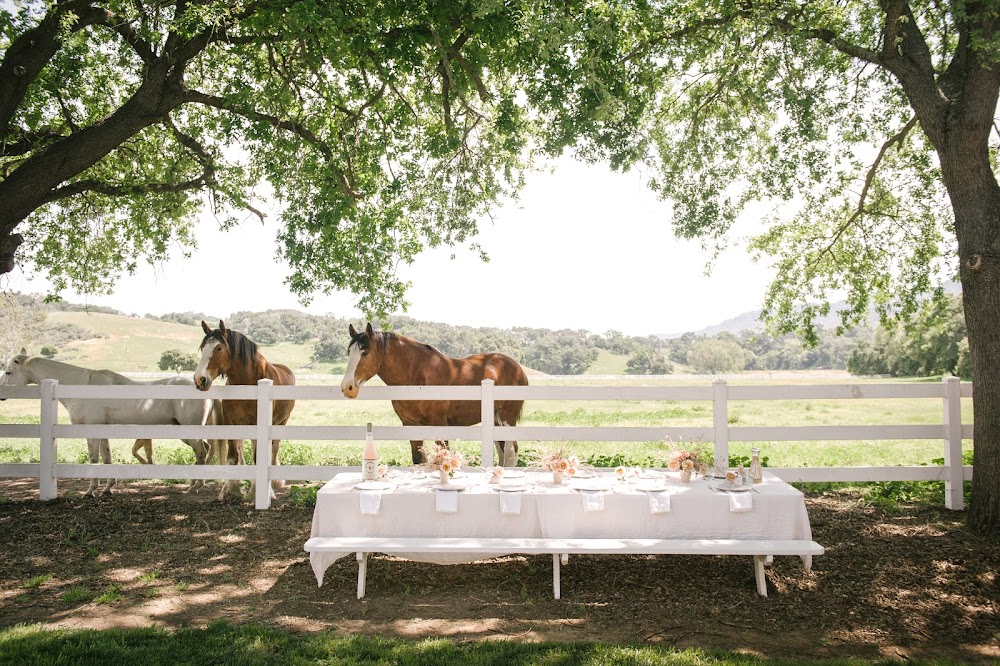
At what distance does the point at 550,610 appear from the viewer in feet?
15.8

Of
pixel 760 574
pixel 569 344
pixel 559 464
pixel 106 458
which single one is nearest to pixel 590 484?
pixel 559 464

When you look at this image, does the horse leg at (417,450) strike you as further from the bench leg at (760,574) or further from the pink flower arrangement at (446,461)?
the bench leg at (760,574)

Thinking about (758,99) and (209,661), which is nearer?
(209,661)

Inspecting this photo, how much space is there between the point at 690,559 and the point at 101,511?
654 cm

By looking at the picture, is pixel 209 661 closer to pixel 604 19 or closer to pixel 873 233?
pixel 604 19

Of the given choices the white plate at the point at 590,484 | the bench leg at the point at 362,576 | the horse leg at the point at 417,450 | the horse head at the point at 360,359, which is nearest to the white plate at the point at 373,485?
the bench leg at the point at 362,576

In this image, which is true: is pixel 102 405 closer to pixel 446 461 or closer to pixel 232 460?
pixel 232 460

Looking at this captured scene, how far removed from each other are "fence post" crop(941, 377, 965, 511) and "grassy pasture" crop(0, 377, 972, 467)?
351 cm

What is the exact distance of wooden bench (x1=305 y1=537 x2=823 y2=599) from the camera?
4.80m

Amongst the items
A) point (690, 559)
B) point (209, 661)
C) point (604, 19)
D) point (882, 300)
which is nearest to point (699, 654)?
point (690, 559)

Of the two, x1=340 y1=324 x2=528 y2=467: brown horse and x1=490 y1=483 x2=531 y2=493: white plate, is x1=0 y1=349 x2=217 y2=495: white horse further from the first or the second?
x1=490 y1=483 x2=531 y2=493: white plate

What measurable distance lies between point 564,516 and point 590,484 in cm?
39

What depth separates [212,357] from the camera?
812 cm

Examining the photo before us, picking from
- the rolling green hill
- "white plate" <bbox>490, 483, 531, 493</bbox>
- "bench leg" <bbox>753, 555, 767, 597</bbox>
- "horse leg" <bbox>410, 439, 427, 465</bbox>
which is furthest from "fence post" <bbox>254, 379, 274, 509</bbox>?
the rolling green hill
